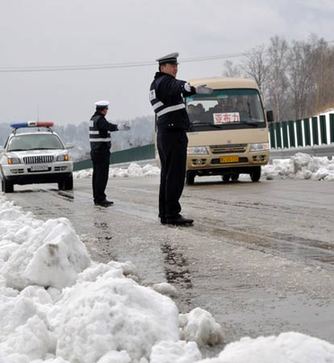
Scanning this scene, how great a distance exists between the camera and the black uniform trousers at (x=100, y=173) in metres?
10.8

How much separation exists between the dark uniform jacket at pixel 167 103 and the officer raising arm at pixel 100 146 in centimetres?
339

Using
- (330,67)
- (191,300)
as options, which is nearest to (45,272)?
(191,300)

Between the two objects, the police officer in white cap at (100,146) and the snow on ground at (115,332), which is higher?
the police officer in white cap at (100,146)

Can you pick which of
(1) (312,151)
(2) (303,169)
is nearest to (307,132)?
(1) (312,151)

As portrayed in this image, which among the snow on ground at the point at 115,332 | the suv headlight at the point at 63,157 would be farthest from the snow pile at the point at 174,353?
the suv headlight at the point at 63,157

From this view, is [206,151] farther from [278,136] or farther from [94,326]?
[94,326]

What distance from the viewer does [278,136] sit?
82.6ft

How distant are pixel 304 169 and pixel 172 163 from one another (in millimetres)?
10790

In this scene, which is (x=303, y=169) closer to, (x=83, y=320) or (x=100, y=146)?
(x=100, y=146)

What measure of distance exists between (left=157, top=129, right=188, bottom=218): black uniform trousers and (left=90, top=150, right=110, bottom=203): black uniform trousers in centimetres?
348

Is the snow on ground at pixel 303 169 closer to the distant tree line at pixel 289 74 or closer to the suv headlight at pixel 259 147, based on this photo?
the suv headlight at pixel 259 147

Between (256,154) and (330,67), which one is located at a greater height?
(330,67)

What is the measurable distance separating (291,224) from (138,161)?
27.8 m

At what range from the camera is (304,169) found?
1741 cm
